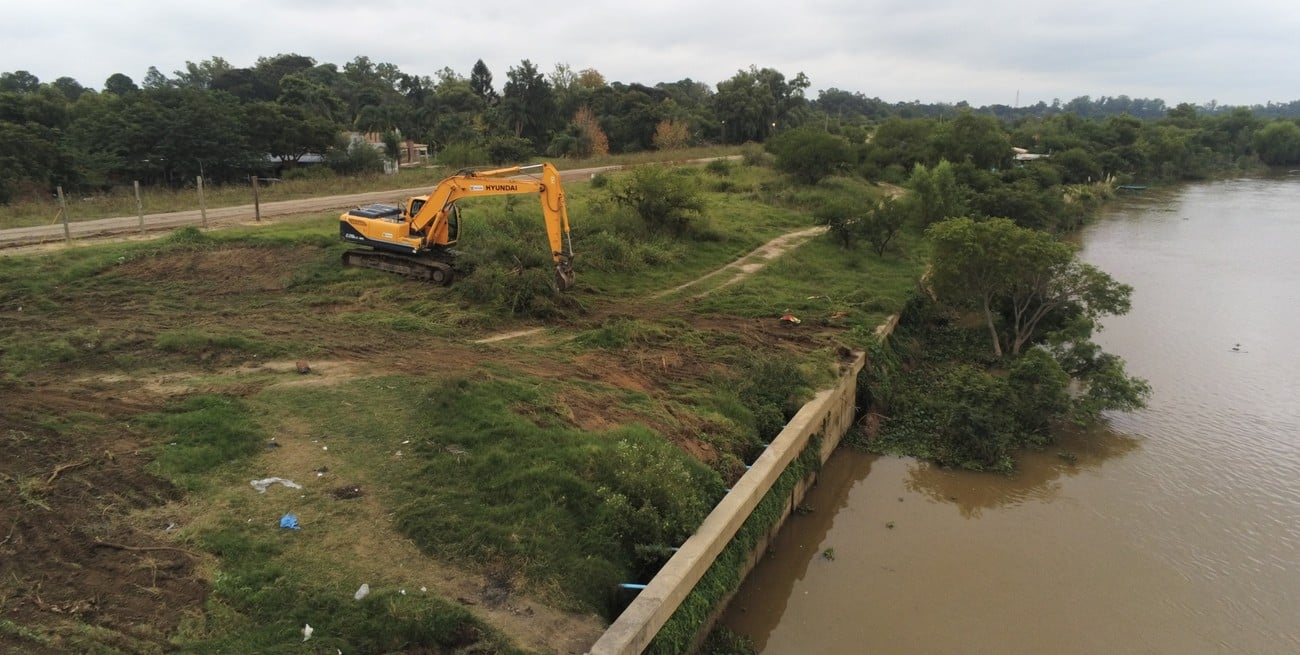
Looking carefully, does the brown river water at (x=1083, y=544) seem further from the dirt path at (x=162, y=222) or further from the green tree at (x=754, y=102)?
the green tree at (x=754, y=102)

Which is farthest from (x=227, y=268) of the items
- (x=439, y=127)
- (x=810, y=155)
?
(x=439, y=127)

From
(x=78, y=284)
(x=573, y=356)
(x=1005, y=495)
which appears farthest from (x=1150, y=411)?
(x=78, y=284)

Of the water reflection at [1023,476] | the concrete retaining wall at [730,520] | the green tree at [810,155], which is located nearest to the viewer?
the concrete retaining wall at [730,520]

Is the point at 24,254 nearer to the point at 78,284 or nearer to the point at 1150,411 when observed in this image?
the point at 78,284

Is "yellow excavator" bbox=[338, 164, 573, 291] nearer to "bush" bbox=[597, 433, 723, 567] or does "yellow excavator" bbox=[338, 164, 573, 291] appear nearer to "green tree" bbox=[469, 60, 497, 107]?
"bush" bbox=[597, 433, 723, 567]

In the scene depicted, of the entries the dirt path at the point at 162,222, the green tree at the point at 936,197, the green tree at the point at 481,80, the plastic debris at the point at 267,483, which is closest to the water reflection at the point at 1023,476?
the plastic debris at the point at 267,483

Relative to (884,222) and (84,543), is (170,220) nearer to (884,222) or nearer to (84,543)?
(84,543)
